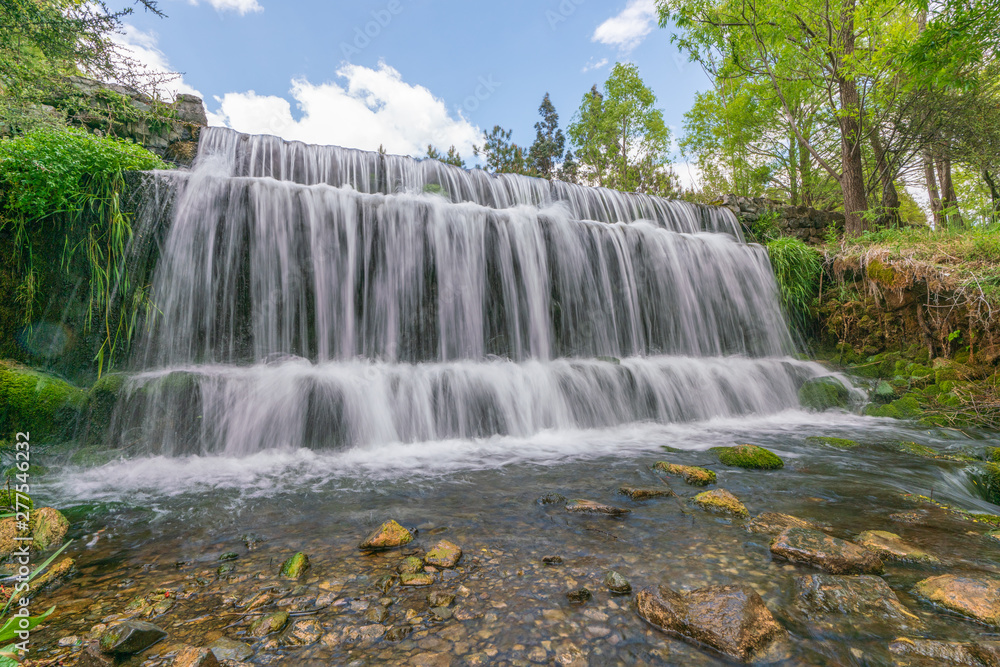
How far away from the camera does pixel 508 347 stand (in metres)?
7.44

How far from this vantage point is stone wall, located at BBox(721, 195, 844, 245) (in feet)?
41.0

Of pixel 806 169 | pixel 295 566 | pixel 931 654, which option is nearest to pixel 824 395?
pixel 931 654

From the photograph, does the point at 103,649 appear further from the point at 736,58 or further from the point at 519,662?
the point at 736,58

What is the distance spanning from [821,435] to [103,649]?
6.81m

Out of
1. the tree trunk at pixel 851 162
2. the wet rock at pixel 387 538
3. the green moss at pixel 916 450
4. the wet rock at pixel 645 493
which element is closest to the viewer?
the wet rock at pixel 387 538

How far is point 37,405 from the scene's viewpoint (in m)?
4.14

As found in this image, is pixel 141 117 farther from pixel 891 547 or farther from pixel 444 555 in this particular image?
pixel 891 547

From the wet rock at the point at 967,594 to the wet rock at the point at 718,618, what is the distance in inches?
30.6

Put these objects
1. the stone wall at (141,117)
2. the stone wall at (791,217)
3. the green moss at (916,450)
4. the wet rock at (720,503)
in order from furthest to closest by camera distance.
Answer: the stone wall at (791,217)
the stone wall at (141,117)
the green moss at (916,450)
the wet rock at (720,503)

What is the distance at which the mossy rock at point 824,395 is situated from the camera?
7105 mm

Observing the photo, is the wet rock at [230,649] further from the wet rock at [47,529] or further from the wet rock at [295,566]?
the wet rock at [47,529]

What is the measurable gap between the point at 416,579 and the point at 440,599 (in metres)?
0.21

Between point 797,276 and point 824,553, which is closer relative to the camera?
point 824,553

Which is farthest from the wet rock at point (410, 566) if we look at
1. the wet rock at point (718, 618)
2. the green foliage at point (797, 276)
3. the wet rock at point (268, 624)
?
the green foliage at point (797, 276)
